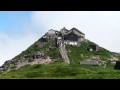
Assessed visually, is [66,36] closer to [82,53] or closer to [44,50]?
Result: [82,53]

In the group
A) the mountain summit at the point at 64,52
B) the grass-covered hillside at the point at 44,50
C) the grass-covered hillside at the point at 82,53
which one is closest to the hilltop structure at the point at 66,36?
the mountain summit at the point at 64,52

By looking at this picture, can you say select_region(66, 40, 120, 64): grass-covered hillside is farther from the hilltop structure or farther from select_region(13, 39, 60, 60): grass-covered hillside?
select_region(13, 39, 60, 60): grass-covered hillside

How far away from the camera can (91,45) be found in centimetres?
15012

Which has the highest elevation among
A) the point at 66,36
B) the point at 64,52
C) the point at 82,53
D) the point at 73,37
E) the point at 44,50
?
the point at 66,36

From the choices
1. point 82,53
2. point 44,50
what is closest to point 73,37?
point 82,53

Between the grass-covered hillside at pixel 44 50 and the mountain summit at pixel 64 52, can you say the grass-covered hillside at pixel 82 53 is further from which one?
the grass-covered hillside at pixel 44 50

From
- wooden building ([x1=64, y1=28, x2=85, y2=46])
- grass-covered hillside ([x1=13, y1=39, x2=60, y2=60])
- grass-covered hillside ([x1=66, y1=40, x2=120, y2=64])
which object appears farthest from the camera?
wooden building ([x1=64, y1=28, x2=85, y2=46])

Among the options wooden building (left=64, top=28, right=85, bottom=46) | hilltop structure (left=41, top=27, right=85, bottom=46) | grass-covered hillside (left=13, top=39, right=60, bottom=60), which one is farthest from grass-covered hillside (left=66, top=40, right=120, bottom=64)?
grass-covered hillside (left=13, top=39, right=60, bottom=60)

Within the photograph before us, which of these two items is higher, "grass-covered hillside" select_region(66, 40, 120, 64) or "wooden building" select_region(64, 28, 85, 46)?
"wooden building" select_region(64, 28, 85, 46)

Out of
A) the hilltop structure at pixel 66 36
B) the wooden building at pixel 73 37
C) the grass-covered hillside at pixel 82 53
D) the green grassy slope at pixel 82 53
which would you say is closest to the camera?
the grass-covered hillside at pixel 82 53
